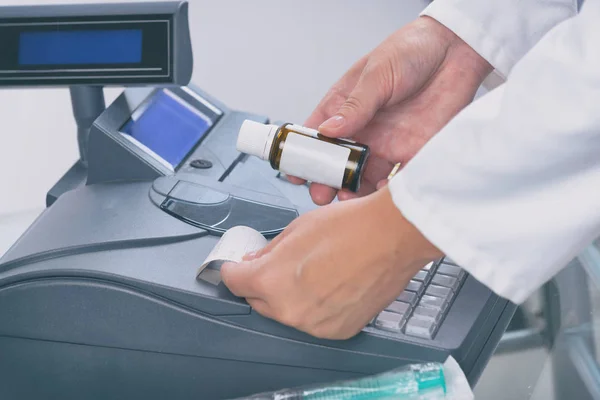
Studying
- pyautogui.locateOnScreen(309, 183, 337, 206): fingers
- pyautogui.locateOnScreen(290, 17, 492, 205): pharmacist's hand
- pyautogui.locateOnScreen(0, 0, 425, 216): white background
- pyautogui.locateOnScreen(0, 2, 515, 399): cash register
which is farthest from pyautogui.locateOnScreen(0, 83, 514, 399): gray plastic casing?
pyautogui.locateOnScreen(0, 0, 425, 216): white background

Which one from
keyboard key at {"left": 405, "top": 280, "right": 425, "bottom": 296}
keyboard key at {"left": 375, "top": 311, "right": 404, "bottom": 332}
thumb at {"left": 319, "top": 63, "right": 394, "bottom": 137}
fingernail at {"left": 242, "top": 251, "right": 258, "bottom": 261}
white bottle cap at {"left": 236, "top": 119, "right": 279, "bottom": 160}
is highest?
thumb at {"left": 319, "top": 63, "right": 394, "bottom": 137}

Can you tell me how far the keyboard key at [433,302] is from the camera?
555 millimetres

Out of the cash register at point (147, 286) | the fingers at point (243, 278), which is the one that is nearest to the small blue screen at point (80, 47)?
the cash register at point (147, 286)

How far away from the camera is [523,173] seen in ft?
1.55

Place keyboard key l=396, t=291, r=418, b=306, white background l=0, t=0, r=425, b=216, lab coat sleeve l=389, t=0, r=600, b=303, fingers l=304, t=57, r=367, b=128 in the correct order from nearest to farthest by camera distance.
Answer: lab coat sleeve l=389, t=0, r=600, b=303 < keyboard key l=396, t=291, r=418, b=306 < fingers l=304, t=57, r=367, b=128 < white background l=0, t=0, r=425, b=216

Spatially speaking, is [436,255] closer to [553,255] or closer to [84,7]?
[553,255]

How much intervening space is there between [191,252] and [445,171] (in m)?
0.21

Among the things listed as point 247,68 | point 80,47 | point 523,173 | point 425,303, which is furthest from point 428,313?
point 247,68

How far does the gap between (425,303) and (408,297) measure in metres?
0.01

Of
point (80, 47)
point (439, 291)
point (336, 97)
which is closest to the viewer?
point (439, 291)

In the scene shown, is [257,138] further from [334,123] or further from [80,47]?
[80,47]

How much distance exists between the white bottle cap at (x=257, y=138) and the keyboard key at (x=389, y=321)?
174 mm

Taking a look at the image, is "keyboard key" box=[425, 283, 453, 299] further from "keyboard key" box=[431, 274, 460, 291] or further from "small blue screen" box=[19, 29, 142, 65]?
"small blue screen" box=[19, 29, 142, 65]

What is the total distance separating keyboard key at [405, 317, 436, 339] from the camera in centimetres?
53
